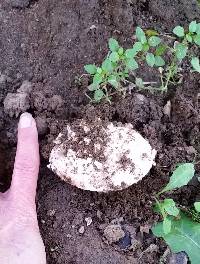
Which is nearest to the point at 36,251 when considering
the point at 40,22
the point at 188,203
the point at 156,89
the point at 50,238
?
the point at 50,238

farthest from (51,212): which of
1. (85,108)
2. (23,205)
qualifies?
(85,108)

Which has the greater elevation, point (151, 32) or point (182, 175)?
point (151, 32)

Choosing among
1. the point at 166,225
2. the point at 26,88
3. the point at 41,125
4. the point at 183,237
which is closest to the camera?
the point at 166,225

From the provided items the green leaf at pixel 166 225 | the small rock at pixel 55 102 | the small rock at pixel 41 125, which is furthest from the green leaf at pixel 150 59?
the green leaf at pixel 166 225

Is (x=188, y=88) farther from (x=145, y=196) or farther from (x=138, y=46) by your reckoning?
(x=145, y=196)

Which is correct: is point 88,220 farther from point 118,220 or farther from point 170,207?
point 170,207

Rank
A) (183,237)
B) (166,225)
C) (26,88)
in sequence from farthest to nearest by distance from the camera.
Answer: (26,88), (183,237), (166,225)
